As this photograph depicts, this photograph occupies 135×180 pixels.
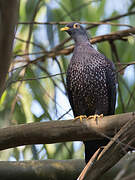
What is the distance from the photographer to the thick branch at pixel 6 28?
5.31 feet

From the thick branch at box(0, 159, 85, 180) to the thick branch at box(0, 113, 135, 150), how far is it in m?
0.49

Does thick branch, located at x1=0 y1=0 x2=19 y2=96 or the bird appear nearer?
thick branch, located at x1=0 y1=0 x2=19 y2=96

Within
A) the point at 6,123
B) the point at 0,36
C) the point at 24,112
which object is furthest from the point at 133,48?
the point at 0,36

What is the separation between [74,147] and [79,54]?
1.33 meters

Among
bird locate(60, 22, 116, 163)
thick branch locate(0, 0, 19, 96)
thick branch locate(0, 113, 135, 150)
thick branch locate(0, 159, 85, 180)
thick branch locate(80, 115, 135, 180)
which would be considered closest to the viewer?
thick branch locate(0, 0, 19, 96)

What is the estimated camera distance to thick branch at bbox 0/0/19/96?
162 cm

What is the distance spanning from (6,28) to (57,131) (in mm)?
1237

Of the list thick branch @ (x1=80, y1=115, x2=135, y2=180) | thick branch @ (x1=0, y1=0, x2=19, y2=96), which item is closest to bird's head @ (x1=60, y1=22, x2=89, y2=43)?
thick branch @ (x1=80, y1=115, x2=135, y2=180)

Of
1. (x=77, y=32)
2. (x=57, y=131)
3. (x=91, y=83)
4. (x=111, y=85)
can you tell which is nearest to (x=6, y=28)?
(x=57, y=131)

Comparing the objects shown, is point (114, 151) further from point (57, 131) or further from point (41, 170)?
point (41, 170)

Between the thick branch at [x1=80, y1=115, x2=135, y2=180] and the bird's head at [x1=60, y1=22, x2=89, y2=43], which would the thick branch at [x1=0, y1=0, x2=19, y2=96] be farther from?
the bird's head at [x1=60, y1=22, x2=89, y2=43]

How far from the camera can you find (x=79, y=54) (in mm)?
4078

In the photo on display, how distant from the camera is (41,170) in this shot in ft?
10.9

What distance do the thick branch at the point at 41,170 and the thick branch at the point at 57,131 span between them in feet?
1.62
